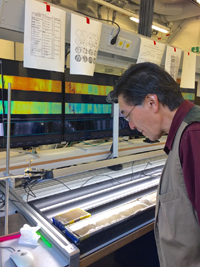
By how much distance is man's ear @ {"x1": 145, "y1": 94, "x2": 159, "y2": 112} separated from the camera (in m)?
0.76

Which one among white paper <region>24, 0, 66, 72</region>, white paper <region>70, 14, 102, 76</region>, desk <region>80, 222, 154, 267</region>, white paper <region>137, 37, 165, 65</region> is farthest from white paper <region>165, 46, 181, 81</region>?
desk <region>80, 222, 154, 267</region>

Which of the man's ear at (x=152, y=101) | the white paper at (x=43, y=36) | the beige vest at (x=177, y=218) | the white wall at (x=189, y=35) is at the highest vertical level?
the white wall at (x=189, y=35)

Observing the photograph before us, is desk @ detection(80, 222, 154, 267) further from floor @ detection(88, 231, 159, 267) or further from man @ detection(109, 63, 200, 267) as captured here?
floor @ detection(88, 231, 159, 267)

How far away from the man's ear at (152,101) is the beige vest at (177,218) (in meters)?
0.12

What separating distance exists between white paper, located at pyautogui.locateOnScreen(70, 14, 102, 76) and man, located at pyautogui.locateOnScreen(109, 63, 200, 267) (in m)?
0.54

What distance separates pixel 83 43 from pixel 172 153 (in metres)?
0.91

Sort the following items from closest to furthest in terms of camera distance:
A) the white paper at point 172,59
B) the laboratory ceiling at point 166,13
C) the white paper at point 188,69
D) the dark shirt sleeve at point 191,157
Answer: the dark shirt sleeve at point 191,157, the white paper at point 172,59, the white paper at point 188,69, the laboratory ceiling at point 166,13

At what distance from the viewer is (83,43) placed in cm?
130

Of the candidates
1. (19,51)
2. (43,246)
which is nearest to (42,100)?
(43,246)

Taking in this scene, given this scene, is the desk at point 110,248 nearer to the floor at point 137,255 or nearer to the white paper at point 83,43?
the floor at point 137,255

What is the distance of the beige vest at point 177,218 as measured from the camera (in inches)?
26.4

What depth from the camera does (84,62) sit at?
132cm

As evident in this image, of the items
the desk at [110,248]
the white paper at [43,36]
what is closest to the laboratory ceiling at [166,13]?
the white paper at [43,36]

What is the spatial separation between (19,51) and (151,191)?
127 inches
